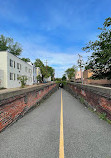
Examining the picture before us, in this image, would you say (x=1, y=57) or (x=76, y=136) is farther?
(x=1, y=57)

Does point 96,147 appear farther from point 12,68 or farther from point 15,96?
point 12,68

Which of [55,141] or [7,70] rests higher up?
[7,70]

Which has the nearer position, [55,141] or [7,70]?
[55,141]

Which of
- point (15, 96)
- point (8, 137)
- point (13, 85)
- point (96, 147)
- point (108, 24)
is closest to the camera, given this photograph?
point (96, 147)

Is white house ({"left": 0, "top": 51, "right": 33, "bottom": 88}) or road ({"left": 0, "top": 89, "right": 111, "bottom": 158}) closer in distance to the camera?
road ({"left": 0, "top": 89, "right": 111, "bottom": 158})

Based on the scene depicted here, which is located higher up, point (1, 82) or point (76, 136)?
point (1, 82)

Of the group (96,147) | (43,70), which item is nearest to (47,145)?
(96,147)

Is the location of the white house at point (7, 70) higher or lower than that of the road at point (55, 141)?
higher

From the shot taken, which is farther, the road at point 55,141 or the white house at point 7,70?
the white house at point 7,70

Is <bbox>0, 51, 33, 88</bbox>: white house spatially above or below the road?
above

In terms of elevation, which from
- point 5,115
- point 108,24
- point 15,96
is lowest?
point 5,115

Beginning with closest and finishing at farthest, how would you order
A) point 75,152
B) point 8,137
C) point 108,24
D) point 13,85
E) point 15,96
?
point 75,152 → point 8,137 → point 15,96 → point 108,24 → point 13,85

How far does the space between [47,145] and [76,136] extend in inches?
41.8

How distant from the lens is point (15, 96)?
15.6 feet
